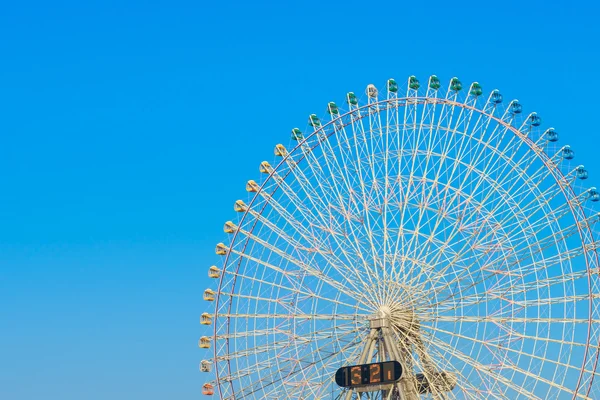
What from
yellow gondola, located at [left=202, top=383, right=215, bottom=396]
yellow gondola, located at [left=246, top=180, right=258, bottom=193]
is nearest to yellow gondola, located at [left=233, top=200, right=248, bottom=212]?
yellow gondola, located at [left=246, top=180, right=258, bottom=193]

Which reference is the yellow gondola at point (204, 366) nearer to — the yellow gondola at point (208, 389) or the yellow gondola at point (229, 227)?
the yellow gondola at point (208, 389)

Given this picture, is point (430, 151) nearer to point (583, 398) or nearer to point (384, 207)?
point (384, 207)

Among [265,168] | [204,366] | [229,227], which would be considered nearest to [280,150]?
[265,168]

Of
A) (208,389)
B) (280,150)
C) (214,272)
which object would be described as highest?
(280,150)

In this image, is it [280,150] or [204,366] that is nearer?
[204,366]

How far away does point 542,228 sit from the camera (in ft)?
245

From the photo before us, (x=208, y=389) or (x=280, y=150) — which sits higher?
(x=280, y=150)

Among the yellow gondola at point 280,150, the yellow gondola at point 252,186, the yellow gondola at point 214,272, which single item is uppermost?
the yellow gondola at point 280,150

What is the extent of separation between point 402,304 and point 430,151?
9.45 m

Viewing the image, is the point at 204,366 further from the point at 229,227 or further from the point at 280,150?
the point at 280,150

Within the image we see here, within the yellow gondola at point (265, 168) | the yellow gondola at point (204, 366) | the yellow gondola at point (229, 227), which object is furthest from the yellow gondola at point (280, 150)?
the yellow gondola at point (204, 366)

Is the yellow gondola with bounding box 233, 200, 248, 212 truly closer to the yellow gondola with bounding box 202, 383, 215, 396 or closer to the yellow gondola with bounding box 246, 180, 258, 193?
the yellow gondola with bounding box 246, 180, 258, 193

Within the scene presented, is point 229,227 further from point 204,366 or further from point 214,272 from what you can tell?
point 204,366

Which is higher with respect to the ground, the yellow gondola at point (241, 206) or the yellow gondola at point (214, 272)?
the yellow gondola at point (241, 206)
